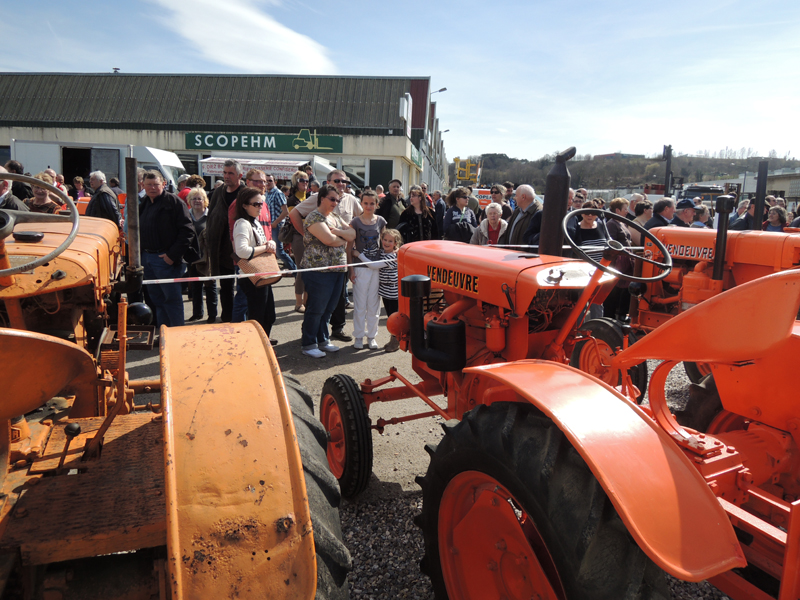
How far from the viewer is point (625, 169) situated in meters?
56.0

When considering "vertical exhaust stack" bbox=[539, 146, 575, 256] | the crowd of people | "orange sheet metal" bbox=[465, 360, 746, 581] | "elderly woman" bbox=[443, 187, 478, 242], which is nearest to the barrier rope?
the crowd of people

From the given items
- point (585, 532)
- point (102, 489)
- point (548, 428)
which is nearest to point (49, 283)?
point (102, 489)

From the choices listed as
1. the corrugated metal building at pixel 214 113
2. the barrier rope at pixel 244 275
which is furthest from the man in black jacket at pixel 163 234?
the corrugated metal building at pixel 214 113

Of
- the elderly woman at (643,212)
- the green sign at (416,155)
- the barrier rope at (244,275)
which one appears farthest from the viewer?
the green sign at (416,155)

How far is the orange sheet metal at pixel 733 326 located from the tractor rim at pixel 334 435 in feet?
5.98

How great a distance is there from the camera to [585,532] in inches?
51.9

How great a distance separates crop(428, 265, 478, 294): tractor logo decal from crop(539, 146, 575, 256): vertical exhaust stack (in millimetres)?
445

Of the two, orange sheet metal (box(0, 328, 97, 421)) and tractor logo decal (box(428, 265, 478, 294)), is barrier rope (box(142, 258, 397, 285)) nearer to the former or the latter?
tractor logo decal (box(428, 265, 478, 294))

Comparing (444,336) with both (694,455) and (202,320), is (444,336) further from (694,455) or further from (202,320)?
(202,320)

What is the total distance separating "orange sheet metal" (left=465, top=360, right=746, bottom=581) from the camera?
1249 millimetres

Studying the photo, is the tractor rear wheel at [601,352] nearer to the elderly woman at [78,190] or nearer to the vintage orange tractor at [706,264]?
the vintage orange tractor at [706,264]

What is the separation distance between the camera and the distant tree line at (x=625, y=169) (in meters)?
51.0

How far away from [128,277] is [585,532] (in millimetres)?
2198

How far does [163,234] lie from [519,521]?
15.0 feet
